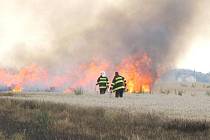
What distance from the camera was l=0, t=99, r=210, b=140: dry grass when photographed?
12.7 m

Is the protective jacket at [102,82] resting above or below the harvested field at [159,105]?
above

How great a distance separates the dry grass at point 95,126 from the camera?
12.7 meters

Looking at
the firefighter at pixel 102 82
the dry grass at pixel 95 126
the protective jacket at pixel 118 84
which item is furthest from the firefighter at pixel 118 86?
the dry grass at pixel 95 126

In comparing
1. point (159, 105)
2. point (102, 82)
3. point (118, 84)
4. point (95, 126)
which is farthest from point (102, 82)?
point (95, 126)

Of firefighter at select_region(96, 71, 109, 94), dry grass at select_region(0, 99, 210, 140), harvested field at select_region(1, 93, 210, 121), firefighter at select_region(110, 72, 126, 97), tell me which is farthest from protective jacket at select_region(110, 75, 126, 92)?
dry grass at select_region(0, 99, 210, 140)

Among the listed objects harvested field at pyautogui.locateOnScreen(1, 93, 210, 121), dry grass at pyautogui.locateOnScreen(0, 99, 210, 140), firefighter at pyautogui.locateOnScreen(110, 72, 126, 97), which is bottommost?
dry grass at pyautogui.locateOnScreen(0, 99, 210, 140)

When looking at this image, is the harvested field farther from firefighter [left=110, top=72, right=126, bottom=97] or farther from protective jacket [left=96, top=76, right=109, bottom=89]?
protective jacket [left=96, top=76, right=109, bottom=89]

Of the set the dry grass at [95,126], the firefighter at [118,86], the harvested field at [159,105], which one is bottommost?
the dry grass at [95,126]

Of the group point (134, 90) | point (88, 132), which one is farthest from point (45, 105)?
point (134, 90)

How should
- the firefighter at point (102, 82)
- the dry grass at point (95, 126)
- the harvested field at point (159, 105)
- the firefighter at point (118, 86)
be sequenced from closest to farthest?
1. the dry grass at point (95, 126)
2. the harvested field at point (159, 105)
3. the firefighter at point (118, 86)
4. the firefighter at point (102, 82)

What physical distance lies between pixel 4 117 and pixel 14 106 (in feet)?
14.1

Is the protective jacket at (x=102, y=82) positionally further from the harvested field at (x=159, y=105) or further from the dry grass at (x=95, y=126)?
the dry grass at (x=95, y=126)

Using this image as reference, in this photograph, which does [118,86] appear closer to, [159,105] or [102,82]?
[102,82]

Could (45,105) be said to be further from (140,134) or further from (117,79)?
(117,79)
